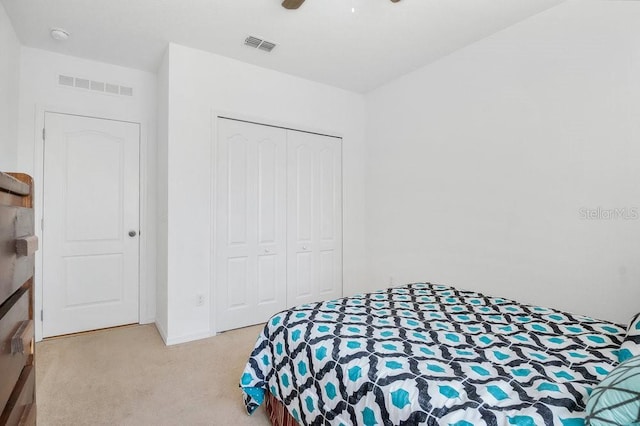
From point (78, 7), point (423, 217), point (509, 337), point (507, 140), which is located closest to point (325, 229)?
point (423, 217)

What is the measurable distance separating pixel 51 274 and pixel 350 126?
3.42 metres

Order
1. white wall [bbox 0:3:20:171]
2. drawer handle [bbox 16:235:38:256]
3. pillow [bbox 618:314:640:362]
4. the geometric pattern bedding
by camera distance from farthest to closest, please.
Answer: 1. white wall [bbox 0:3:20:171]
2. pillow [bbox 618:314:640:362]
3. the geometric pattern bedding
4. drawer handle [bbox 16:235:38:256]

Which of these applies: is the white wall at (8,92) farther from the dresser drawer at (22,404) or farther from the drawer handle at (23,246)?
the drawer handle at (23,246)

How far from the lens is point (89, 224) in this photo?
10.3 ft

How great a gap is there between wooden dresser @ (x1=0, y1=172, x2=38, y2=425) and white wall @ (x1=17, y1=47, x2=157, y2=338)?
2628 millimetres

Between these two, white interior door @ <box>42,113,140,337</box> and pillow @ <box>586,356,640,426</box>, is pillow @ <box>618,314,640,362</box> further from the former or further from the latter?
white interior door @ <box>42,113,140,337</box>

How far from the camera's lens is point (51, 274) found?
297 cm

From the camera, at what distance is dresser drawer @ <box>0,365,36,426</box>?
2.13 ft

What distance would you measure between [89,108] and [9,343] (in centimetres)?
319

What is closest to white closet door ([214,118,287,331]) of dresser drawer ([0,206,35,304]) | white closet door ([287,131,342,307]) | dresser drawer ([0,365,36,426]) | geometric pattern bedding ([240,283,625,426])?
white closet door ([287,131,342,307])

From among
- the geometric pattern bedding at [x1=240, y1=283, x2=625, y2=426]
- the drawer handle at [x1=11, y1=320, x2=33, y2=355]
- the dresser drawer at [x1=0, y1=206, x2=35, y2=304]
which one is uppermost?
the dresser drawer at [x1=0, y1=206, x2=35, y2=304]

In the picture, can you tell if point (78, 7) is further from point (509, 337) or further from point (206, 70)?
point (509, 337)

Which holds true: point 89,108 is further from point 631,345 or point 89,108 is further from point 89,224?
point 631,345

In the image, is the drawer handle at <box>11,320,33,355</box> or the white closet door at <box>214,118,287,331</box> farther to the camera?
the white closet door at <box>214,118,287,331</box>
